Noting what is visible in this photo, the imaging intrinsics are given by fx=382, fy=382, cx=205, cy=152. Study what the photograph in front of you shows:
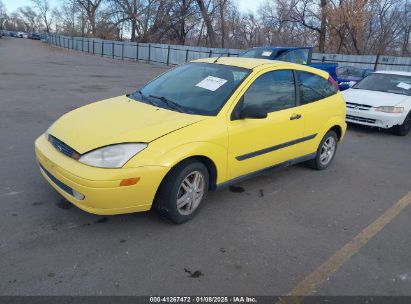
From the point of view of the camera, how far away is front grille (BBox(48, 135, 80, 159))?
11.1 ft

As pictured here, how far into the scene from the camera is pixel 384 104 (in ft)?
27.7

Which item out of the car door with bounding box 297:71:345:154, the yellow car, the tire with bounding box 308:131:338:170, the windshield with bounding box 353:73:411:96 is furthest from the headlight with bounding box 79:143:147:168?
the windshield with bounding box 353:73:411:96

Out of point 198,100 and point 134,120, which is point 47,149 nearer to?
point 134,120

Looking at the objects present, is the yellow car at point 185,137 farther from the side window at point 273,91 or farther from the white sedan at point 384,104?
the white sedan at point 384,104

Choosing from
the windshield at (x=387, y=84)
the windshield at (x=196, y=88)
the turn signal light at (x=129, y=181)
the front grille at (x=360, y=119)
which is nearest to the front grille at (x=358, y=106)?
the front grille at (x=360, y=119)

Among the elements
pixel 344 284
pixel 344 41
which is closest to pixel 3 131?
pixel 344 284

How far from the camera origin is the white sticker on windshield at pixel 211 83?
4.21m

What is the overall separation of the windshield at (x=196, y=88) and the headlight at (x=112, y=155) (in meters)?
0.87

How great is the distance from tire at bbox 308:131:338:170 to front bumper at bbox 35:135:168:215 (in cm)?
294

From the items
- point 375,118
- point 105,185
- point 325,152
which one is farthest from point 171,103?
point 375,118

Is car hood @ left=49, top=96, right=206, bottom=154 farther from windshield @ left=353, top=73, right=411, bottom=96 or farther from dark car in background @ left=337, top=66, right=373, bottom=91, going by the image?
dark car in background @ left=337, top=66, right=373, bottom=91

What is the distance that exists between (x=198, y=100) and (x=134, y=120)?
0.78m

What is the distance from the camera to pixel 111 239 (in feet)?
11.1

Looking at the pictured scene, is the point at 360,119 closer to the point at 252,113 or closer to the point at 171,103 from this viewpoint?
the point at 252,113
